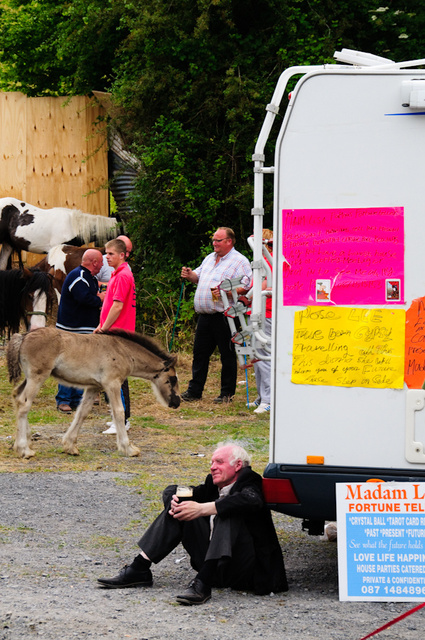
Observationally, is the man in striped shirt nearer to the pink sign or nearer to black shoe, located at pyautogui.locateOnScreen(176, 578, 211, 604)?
the pink sign

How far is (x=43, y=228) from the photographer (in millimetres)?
16469

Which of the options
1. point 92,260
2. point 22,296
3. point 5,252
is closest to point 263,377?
point 92,260

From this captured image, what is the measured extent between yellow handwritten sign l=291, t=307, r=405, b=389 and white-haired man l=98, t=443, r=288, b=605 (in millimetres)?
692

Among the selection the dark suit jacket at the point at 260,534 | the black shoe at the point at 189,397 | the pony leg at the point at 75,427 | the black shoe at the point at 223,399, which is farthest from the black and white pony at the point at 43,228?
the dark suit jacket at the point at 260,534

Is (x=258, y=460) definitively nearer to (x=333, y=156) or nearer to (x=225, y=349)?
(x=225, y=349)

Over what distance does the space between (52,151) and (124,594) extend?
43.1 ft

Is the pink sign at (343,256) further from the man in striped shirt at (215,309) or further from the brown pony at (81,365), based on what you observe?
the man in striped shirt at (215,309)

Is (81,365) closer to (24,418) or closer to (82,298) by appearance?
(24,418)

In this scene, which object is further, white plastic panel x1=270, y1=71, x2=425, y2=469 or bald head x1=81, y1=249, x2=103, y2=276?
bald head x1=81, y1=249, x2=103, y2=276

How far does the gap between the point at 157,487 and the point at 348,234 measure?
3.66 metres

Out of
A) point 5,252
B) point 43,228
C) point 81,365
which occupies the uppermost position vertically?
point 43,228

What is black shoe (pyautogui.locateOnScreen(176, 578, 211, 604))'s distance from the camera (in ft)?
17.2

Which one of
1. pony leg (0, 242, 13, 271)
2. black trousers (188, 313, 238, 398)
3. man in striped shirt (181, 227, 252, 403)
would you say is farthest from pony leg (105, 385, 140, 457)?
pony leg (0, 242, 13, 271)

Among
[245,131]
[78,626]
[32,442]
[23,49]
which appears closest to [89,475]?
[32,442]
